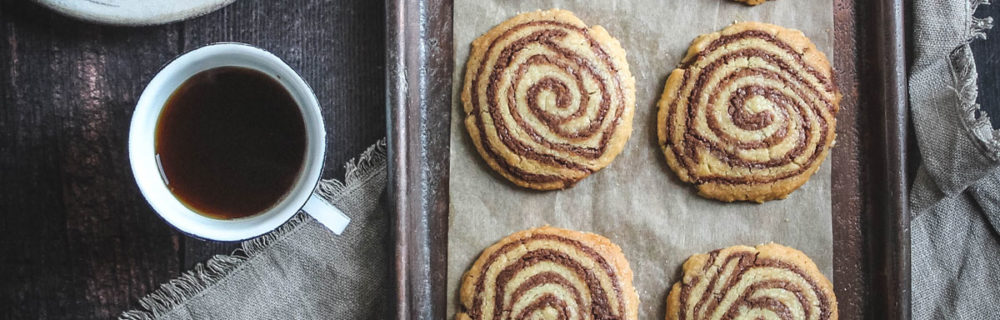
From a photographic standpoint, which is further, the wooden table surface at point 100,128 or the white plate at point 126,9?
the wooden table surface at point 100,128

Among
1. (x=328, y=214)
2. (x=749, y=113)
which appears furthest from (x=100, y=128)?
(x=749, y=113)

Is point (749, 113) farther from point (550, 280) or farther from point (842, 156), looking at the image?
point (550, 280)

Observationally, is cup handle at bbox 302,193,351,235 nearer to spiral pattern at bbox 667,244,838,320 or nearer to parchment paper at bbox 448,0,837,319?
parchment paper at bbox 448,0,837,319

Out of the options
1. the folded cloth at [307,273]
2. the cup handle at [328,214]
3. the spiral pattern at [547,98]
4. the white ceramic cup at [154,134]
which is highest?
the spiral pattern at [547,98]

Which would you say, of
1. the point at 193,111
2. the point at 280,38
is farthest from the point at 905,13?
the point at 193,111

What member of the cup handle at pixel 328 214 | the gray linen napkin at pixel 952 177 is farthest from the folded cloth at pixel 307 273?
the gray linen napkin at pixel 952 177

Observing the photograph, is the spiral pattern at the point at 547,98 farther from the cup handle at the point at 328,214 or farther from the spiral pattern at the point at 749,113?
the cup handle at the point at 328,214
